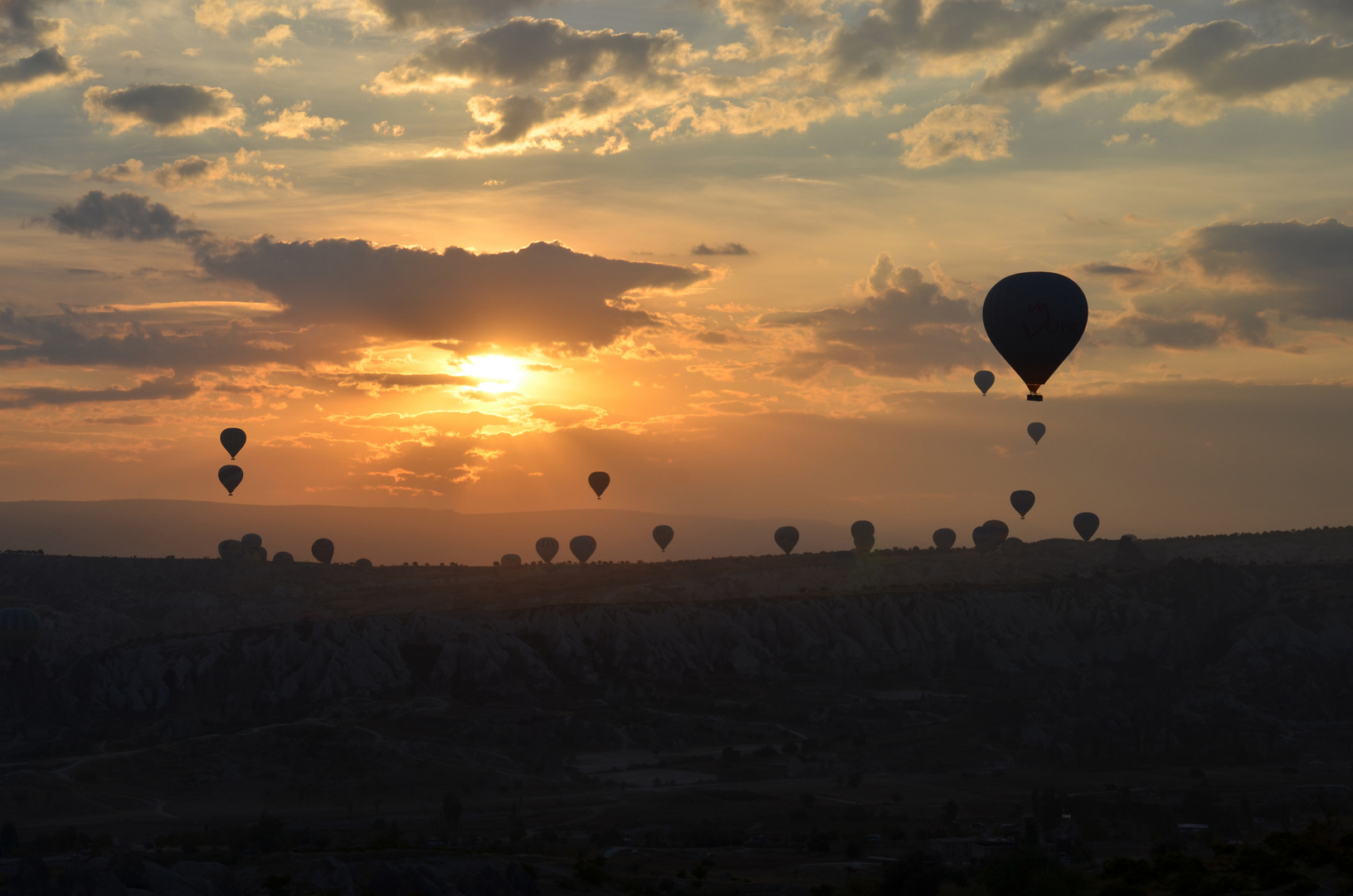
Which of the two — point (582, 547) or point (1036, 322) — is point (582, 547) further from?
point (1036, 322)

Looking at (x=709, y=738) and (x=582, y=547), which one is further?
(x=582, y=547)

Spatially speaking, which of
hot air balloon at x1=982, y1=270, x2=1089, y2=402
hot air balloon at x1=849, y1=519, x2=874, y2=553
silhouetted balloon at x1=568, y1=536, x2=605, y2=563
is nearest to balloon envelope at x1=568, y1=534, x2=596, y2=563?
silhouetted balloon at x1=568, y1=536, x2=605, y2=563

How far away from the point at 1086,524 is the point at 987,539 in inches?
834

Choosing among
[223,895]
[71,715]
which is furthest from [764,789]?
[71,715]

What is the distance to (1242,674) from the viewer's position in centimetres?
9581

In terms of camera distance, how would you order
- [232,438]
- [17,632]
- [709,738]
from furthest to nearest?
[232,438] → [17,632] → [709,738]

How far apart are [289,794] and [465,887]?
3488 centimetres

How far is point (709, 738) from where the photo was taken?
286 feet

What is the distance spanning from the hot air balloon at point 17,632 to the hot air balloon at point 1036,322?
81597 millimetres

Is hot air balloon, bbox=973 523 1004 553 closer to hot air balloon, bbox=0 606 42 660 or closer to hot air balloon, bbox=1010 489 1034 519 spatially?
hot air balloon, bbox=1010 489 1034 519

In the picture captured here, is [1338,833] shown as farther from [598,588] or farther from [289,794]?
[598,588]

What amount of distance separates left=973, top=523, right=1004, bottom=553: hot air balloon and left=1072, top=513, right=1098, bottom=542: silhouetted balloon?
17351 mm

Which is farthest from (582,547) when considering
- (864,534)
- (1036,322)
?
(1036,322)

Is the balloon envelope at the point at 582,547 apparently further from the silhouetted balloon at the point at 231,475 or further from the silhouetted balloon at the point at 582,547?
the silhouetted balloon at the point at 231,475
